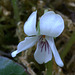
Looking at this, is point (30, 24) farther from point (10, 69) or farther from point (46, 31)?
point (10, 69)

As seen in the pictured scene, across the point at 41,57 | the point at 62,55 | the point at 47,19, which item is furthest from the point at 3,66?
the point at 62,55

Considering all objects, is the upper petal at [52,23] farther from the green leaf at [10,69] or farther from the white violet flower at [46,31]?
the green leaf at [10,69]

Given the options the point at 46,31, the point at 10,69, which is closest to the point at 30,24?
the point at 46,31

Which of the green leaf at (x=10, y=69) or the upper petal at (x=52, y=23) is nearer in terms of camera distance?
the upper petal at (x=52, y=23)

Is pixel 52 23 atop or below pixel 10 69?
atop

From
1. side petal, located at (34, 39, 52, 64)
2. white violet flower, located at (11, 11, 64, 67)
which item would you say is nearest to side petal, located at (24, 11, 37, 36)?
white violet flower, located at (11, 11, 64, 67)

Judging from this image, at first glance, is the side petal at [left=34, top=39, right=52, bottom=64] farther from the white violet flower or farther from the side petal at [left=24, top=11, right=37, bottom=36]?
the side petal at [left=24, top=11, right=37, bottom=36]

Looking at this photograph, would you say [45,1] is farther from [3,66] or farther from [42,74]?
[3,66]

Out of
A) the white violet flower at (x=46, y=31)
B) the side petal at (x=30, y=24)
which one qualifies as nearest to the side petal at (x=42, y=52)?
the white violet flower at (x=46, y=31)
